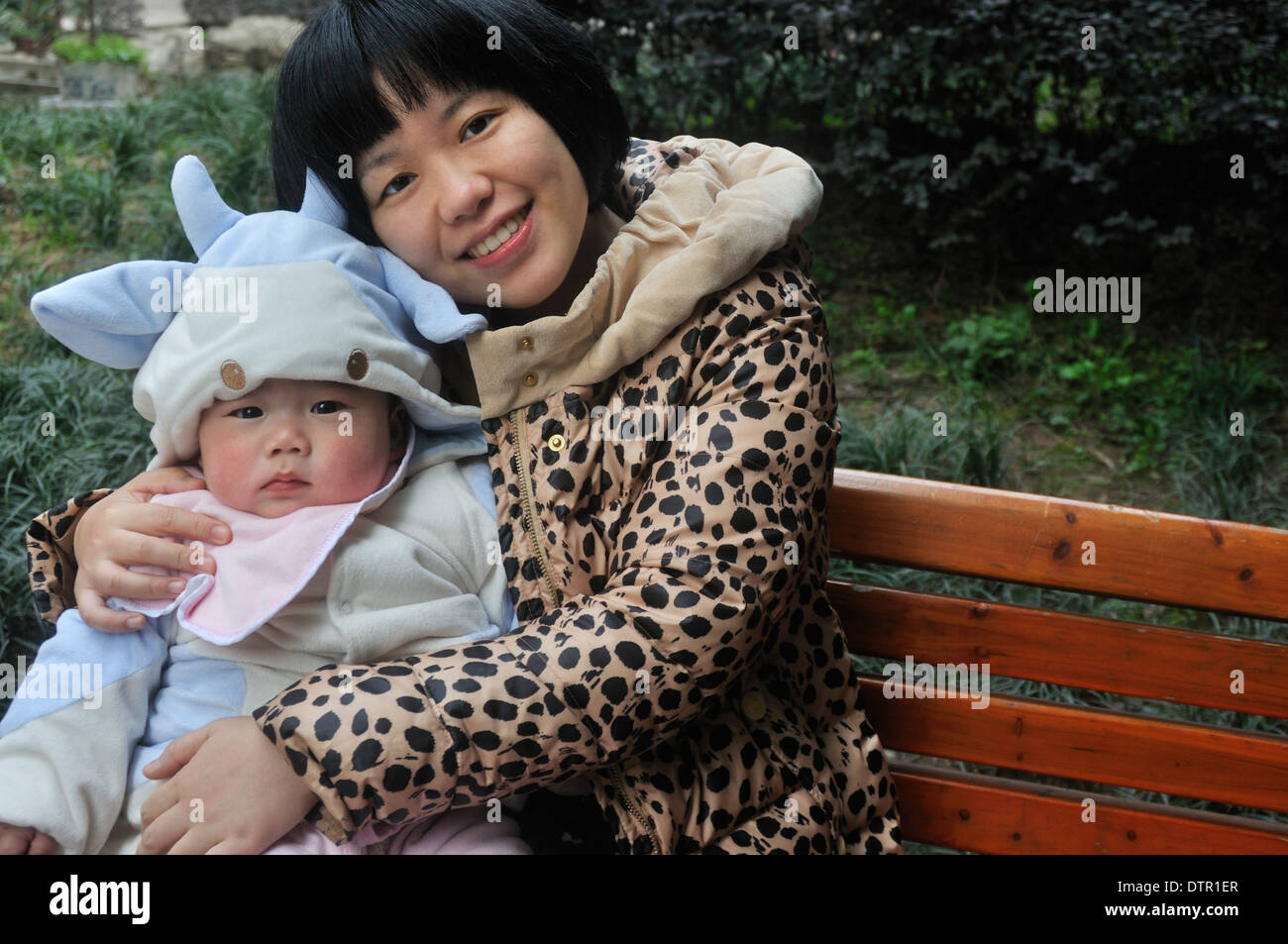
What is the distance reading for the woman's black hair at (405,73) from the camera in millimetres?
1795

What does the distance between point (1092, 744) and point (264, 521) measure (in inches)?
59.3

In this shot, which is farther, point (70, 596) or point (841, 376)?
point (841, 376)

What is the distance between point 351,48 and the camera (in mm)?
1805

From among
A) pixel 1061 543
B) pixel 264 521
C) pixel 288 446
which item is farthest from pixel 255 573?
pixel 1061 543

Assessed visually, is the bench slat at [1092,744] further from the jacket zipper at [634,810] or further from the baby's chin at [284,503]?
the baby's chin at [284,503]

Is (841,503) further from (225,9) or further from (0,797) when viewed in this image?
(225,9)

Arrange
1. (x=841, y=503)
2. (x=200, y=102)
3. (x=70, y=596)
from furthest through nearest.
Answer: (x=200, y=102) → (x=841, y=503) → (x=70, y=596)

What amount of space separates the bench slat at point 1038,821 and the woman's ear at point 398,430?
110 centimetres

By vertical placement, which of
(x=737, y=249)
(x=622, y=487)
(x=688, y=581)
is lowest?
(x=688, y=581)

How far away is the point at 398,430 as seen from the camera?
6.39ft

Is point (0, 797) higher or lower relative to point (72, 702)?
lower

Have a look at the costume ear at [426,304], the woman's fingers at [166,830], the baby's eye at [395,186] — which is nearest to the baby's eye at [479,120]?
the baby's eye at [395,186]
